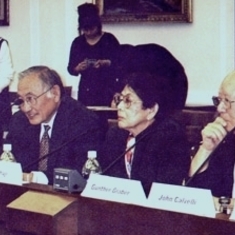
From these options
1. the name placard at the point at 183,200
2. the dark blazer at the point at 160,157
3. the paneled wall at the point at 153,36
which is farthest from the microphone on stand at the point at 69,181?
the paneled wall at the point at 153,36

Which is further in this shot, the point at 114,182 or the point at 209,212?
the point at 114,182

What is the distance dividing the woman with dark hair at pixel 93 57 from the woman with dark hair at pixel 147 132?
3046 mm

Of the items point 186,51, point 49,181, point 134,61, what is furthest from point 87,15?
point 49,181

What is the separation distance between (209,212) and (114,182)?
378mm

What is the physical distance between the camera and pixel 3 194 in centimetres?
262

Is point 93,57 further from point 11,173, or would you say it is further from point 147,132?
point 11,173

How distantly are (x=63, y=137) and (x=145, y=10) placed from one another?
11.4 ft

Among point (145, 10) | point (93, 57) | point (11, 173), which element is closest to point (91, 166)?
point (11, 173)

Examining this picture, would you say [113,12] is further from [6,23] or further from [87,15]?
[6,23]

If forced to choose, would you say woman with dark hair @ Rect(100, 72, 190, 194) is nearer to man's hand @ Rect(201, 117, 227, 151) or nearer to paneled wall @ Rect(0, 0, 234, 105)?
man's hand @ Rect(201, 117, 227, 151)

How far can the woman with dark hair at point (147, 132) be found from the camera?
9.92 feet

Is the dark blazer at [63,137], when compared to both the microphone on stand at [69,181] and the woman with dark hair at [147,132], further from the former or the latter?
the microphone on stand at [69,181]

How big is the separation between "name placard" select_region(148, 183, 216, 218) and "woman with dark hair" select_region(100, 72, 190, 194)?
74 centimetres

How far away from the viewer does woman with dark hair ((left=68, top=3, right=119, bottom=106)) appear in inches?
247
